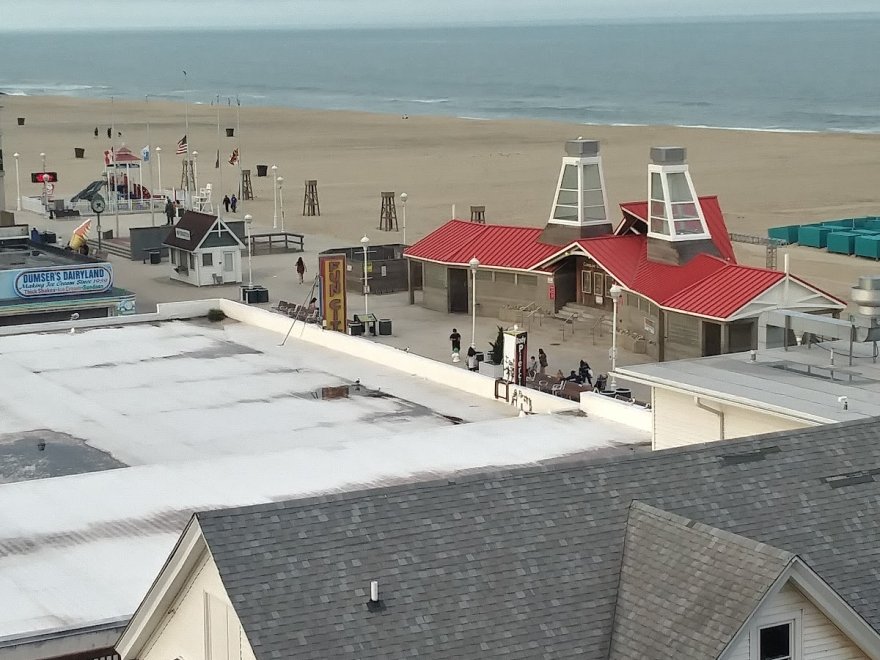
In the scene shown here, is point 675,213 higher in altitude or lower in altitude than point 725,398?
higher

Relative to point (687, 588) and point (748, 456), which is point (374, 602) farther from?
point (748, 456)

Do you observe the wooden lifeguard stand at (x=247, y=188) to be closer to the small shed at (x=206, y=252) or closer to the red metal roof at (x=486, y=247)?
the small shed at (x=206, y=252)

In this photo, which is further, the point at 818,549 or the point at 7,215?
the point at 7,215

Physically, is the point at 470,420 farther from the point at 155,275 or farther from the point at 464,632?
the point at 155,275

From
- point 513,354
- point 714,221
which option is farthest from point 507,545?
point 714,221

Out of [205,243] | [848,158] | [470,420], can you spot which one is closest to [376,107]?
[848,158]
